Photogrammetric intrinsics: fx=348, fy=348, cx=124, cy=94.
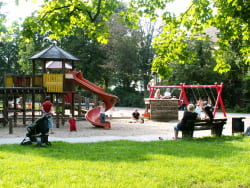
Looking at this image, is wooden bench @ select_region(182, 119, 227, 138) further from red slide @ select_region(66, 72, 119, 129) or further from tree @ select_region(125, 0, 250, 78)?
red slide @ select_region(66, 72, 119, 129)

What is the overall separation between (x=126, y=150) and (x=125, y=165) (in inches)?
77.2

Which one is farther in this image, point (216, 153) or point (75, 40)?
point (75, 40)

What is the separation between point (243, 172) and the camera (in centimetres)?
675

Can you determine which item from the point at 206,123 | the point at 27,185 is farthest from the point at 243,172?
the point at 206,123

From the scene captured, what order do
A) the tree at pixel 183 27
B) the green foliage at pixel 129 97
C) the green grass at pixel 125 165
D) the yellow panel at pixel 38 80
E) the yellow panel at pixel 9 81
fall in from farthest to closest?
the green foliage at pixel 129 97 < the yellow panel at pixel 38 80 < the yellow panel at pixel 9 81 < the tree at pixel 183 27 < the green grass at pixel 125 165

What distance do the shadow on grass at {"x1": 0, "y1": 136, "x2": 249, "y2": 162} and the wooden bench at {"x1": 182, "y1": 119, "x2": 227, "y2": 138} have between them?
1146 mm

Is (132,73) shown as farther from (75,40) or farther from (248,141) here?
(248,141)

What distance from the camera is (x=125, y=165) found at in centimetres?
715

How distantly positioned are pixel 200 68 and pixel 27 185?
3010 cm

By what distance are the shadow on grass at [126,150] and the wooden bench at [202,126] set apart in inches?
45.1

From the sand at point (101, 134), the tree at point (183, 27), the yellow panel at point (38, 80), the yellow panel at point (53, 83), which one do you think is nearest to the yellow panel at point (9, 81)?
the yellow panel at point (38, 80)

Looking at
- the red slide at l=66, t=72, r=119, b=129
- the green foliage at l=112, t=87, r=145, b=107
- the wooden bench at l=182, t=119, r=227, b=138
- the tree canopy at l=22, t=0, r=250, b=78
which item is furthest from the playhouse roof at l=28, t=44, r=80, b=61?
the green foliage at l=112, t=87, r=145, b=107

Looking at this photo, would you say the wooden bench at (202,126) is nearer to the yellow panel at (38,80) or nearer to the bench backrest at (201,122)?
the bench backrest at (201,122)

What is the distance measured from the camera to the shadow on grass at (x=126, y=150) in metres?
8.20
